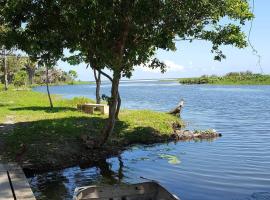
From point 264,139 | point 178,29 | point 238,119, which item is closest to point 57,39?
point 178,29

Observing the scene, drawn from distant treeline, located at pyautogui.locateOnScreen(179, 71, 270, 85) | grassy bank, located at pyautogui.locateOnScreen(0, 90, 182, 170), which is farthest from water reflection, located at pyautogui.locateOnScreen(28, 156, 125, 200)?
distant treeline, located at pyautogui.locateOnScreen(179, 71, 270, 85)

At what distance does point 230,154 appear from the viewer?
2294 cm

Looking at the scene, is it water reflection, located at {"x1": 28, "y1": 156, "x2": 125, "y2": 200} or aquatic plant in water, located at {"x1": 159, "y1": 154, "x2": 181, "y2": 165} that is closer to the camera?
water reflection, located at {"x1": 28, "y1": 156, "x2": 125, "y2": 200}

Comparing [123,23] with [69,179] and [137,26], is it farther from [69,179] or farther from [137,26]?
[69,179]

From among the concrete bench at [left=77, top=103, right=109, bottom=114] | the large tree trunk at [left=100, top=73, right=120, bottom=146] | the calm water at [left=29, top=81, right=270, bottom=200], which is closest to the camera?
the calm water at [left=29, top=81, right=270, bottom=200]

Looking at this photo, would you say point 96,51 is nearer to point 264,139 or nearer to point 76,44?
point 76,44

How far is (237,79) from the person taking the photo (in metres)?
142

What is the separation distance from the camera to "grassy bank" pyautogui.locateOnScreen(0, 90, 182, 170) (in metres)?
19.9

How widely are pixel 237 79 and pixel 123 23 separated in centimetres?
12735

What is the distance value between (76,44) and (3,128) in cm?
806

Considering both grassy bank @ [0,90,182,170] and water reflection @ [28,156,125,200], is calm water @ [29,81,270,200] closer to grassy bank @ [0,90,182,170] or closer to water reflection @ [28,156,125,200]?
water reflection @ [28,156,125,200]

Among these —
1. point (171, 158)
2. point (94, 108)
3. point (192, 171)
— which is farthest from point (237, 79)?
point (192, 171)

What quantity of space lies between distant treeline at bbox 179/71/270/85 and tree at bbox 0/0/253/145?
108m

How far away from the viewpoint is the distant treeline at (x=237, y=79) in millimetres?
132188
